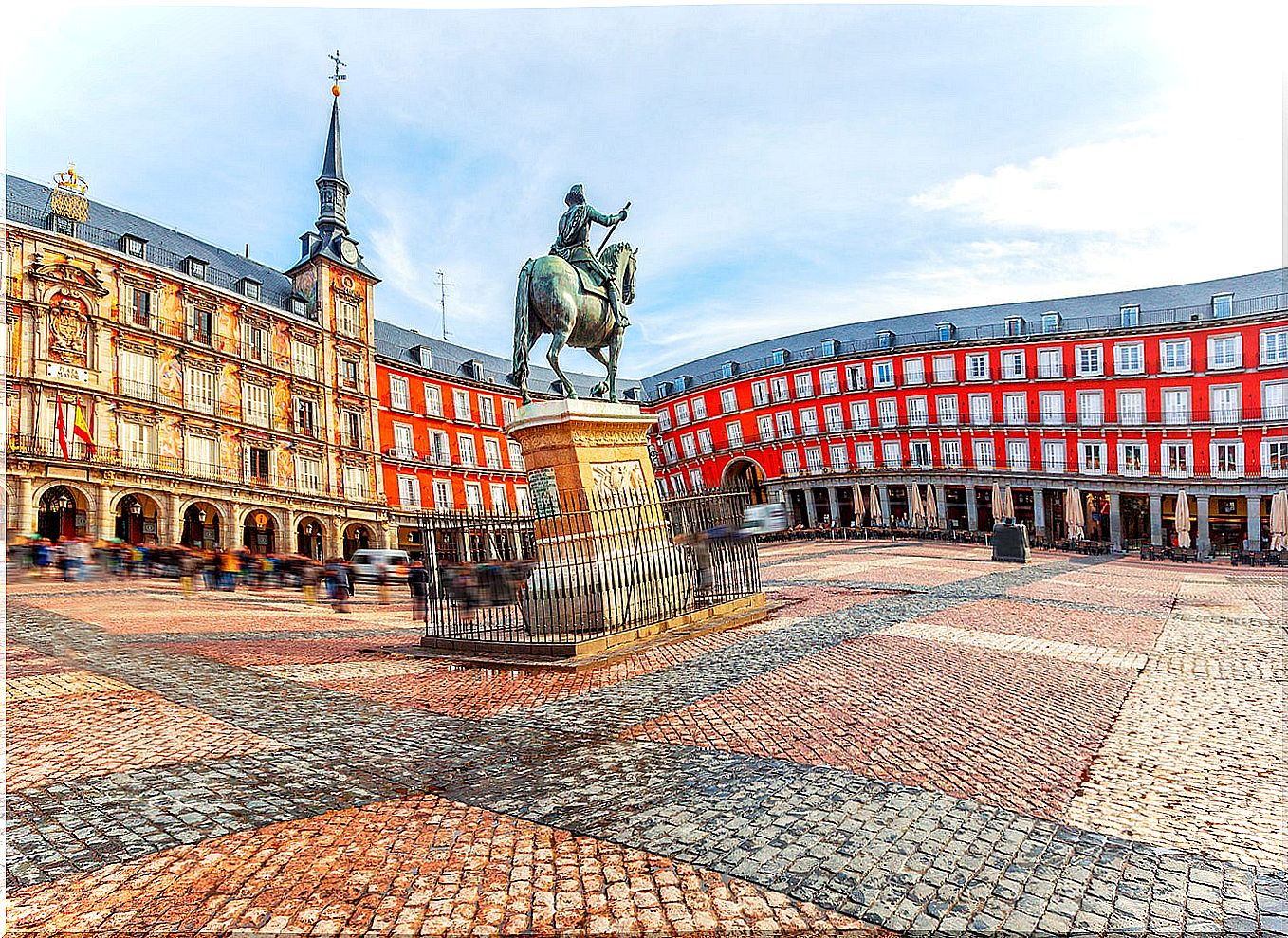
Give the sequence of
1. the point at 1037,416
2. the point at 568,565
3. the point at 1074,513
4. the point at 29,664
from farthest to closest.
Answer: the point at 1037,416 < the point at 1074,513 < the point at 568,565 < the point at 29,664

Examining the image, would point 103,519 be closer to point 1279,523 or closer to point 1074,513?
point 1074,513

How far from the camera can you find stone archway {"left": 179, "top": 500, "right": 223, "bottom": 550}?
1236 inches

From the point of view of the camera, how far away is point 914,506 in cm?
4297

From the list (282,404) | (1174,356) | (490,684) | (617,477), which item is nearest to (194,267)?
(282,404)

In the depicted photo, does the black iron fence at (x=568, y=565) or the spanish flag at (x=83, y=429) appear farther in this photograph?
the spanish flag at (x=83, y=429)

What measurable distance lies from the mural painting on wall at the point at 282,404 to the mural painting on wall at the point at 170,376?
4676 mm

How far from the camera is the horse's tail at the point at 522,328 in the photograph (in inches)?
378

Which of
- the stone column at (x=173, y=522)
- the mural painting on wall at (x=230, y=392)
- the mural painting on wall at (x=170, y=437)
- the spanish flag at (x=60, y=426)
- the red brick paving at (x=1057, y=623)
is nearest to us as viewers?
the red brick paving at (x=1057, y=623)

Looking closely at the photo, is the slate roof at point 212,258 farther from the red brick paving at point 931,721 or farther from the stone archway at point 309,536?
the red brick paving at point 931,721

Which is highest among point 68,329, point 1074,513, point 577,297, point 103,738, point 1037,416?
point 68,329

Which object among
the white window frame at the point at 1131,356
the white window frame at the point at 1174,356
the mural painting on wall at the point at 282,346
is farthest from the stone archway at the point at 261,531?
the white window frame at the point at 1174,356

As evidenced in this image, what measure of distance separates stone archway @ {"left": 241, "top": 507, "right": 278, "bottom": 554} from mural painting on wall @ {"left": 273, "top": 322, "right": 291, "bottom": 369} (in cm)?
792

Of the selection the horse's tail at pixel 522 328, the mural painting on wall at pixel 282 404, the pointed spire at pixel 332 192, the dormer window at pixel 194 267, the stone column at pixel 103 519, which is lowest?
the stone column at pixel 103 519

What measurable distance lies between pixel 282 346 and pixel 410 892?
3906 cm
